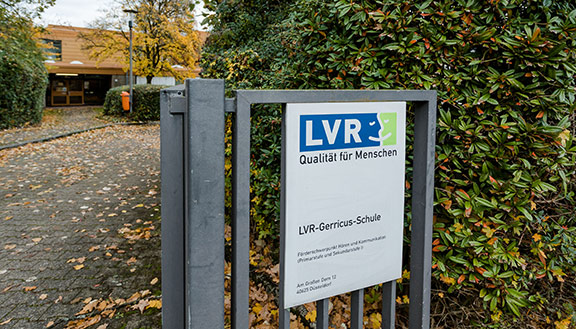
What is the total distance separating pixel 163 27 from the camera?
21.4 meters

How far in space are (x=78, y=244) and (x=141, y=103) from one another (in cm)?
1685

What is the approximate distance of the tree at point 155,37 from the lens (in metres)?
21.7

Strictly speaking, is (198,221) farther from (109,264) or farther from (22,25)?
(22,25)

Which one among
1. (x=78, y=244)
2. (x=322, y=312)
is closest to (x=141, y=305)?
(x=78, y=244)

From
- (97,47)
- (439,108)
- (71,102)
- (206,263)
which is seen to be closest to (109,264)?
(206,263)

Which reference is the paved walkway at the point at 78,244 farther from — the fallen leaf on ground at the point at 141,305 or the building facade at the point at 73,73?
the building facade at the point at 73,73

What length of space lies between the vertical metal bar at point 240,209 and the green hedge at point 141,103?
65.8ft

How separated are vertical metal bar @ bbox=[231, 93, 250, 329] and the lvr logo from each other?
230 millimetres

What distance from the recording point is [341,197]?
180 cm

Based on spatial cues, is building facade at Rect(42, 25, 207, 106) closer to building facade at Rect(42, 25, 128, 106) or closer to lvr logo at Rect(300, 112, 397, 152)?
building facade at Rect(42, 25, 128, 106)

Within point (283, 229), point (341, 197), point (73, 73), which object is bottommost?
point (283, 229)

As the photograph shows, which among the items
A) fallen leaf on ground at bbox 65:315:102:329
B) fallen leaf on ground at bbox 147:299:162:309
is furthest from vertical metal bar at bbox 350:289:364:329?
fallen leaf on ground at bbox 65:315:102:329

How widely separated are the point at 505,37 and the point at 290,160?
5.36 ft

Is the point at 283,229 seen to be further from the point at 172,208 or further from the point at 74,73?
the point at 74,73
